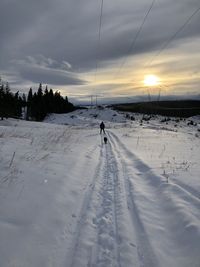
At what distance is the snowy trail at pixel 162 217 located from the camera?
4039 mm

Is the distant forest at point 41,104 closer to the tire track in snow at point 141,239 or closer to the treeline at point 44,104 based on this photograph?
the treeline at point 44,104

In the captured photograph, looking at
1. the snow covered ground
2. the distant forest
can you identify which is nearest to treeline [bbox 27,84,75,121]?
the distant forest

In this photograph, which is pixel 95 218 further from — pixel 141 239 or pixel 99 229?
pixel 141 239

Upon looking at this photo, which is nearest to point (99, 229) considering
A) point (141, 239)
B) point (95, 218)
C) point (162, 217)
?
point (95, 218)

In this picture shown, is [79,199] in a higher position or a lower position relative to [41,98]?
lower

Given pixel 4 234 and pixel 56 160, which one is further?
pixel 56 160

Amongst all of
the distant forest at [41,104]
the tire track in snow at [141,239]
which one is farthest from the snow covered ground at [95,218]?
the distant forest at [41,104]

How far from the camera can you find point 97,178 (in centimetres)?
840

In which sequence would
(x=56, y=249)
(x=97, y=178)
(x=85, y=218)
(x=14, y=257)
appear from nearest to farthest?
(x=14, y=257), (x=56, y=249), (x=85, y=218), (x=97, y=178)

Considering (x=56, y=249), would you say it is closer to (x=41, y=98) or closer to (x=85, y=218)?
(x=85, y=218)

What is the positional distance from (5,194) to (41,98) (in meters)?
85.6

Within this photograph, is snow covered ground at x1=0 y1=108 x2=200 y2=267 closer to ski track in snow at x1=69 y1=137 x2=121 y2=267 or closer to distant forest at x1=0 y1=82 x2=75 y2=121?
ski track in snow at x1=69 y1=137 x2=121 y2=267

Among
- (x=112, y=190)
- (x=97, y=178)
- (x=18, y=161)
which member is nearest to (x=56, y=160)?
(x=18, y=161)

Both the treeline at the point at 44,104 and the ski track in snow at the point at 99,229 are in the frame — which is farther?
the treeline at the point at 44,104
